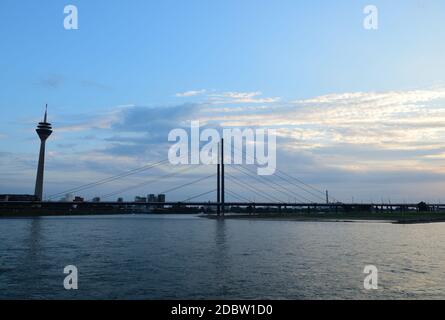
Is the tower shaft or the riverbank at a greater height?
the tower shaft

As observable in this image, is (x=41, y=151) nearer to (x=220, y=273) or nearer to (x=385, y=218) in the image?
(x=385, y=218)

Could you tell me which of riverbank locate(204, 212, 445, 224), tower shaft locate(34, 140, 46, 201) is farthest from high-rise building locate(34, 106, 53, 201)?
riverbank locate(204, 212, 445, 224)

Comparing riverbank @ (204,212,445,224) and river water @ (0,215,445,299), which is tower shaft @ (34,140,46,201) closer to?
riverbank @ (204,212,445,224)

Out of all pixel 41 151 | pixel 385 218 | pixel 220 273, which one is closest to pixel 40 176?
pixel 41 151

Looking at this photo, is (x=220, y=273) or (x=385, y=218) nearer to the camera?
(x=220, y=273)

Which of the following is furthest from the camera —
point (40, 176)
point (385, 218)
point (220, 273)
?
point (40, 176)

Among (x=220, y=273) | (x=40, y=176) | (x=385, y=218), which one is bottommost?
(x=220, y=273)

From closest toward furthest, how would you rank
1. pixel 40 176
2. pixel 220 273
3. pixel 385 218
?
pixel 220 273 < pixel 385 218 < pixel 40 176

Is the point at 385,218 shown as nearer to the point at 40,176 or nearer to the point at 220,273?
the point at 220,273

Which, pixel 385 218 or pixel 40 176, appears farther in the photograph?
pixel 40 176

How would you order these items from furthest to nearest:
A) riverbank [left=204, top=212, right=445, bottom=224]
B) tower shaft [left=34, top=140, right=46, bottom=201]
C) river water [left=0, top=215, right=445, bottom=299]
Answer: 1. tower shaft [left=34, top=140, right=46, bottom=201]
2. riverbank [left=204, top=212, right=445, bottom=224]
3. river water [left=0, top=215, right=445, bottom=299]

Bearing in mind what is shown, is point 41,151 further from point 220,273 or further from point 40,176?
point 220,273

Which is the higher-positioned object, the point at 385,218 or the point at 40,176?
the point at 40,176

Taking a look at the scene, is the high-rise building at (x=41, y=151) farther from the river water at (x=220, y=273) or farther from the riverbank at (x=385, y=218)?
the river water at (x=220, y=273)
